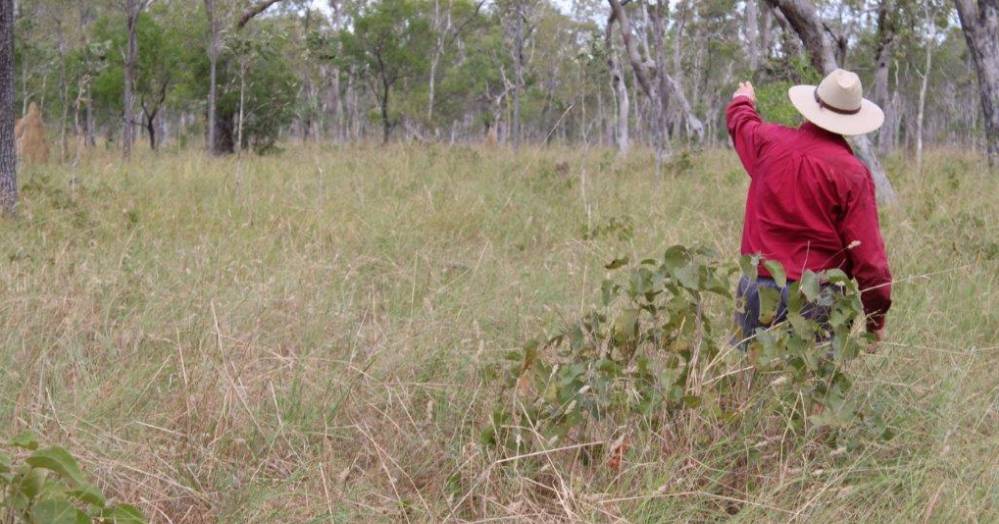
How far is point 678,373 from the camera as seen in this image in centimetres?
329

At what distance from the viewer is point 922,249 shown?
20.0 feet

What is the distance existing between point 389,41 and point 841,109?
23.9 m

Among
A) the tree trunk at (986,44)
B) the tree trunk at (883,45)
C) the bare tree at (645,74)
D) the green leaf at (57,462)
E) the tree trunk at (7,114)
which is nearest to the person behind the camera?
the green leaf at (57,462)

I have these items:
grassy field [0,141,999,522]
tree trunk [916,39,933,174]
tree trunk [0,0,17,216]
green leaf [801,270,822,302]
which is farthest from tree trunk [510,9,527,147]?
green leaf [801,270,822,302]

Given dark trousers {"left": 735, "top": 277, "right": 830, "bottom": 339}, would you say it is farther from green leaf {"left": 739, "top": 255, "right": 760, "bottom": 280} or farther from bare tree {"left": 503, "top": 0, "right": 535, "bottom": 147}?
bare tree {"left": 503, "top": 0, "right": 535, "bottom": 147}

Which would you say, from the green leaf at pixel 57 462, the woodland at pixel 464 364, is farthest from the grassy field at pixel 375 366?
the green leaf at pixel 57 462

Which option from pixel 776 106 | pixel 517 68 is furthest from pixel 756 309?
pixel 517 68

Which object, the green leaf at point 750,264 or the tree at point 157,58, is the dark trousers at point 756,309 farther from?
the tree at point 157,58

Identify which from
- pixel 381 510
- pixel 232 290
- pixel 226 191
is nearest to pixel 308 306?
pixel 232 290

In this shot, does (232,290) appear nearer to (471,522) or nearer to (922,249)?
(471,522)

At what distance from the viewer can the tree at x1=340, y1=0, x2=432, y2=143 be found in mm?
26328

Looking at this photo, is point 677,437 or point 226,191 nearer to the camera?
point 677,437

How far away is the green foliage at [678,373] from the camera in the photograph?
121 inches

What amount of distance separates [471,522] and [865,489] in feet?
3.91
